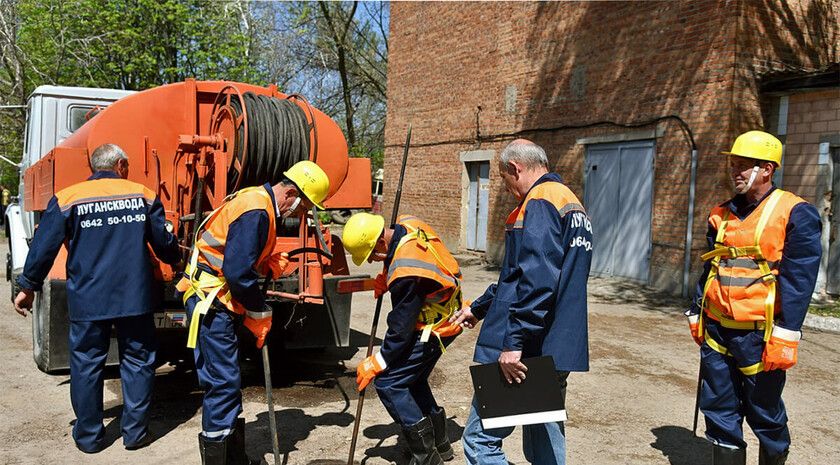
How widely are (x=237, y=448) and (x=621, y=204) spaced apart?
9098mm

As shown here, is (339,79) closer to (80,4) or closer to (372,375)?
(80,4)

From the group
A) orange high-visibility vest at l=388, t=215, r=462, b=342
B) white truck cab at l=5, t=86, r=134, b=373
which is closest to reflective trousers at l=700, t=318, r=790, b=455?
orange high-visibility vest at l=388, t=215, r=462, b=342

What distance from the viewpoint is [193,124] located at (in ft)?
18.9

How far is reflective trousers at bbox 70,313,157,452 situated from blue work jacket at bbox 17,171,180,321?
0.13m

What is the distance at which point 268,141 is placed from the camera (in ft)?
17.6

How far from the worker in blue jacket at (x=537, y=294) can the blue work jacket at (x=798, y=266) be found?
997mm

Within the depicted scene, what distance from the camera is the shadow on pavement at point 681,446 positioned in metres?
4.42

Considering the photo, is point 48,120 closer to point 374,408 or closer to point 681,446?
point 374,408

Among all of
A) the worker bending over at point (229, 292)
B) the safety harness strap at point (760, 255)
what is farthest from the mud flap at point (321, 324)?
the safety harness strap at point (760, 255)

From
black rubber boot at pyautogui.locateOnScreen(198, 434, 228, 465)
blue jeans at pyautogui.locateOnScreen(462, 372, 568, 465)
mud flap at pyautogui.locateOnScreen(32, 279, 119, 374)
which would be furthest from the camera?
mud flap at pyautogui.locateOnScreen(32, 279, 119, 374)

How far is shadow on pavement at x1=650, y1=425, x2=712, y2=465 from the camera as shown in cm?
442

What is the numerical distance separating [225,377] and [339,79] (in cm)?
2488

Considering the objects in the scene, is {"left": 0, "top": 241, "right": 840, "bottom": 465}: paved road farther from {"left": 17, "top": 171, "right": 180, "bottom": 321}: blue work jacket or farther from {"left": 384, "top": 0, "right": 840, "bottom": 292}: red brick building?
{"left": 384, "top": 0, "right": 840, "bottom": 292}: red brick building

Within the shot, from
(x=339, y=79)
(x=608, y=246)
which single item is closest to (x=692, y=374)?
(x=608, y=246)
